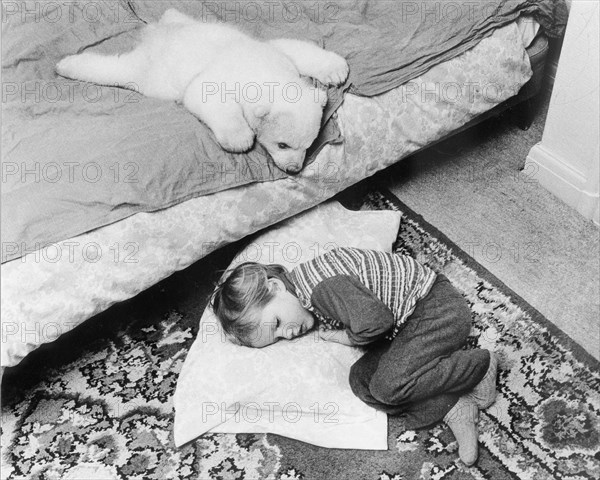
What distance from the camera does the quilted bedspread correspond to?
1.54m

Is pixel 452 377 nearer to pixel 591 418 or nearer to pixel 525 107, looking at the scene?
pixel 591 418

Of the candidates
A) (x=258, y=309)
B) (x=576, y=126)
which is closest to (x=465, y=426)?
(x=258, y=309)

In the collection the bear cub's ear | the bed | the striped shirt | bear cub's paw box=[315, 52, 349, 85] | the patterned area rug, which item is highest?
bear cub's paw box=[315, 52, 349, 85]

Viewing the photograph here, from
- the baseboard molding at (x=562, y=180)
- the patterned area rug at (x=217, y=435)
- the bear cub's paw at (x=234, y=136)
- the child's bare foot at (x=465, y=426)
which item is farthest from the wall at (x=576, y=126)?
the bear cub's paw at (x=234, y=136)

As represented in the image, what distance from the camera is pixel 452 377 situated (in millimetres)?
1546

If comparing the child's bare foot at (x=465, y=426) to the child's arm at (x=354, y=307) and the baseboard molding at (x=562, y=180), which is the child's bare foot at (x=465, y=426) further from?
the baseboard molding at (x=562, y=180)

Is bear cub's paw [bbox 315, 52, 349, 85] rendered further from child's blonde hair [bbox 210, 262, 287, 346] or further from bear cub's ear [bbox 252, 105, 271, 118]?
child's blonde hair [bbox 210, 262, 287, 346]

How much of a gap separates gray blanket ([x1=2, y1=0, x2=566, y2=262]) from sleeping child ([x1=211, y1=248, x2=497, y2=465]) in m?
0.28

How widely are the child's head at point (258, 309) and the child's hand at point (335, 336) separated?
0.17 feet

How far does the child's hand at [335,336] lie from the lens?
169 cm

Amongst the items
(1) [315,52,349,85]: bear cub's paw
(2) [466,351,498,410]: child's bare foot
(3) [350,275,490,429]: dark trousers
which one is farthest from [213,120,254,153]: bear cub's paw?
(2) [466,351,498,410]: child's bare foot

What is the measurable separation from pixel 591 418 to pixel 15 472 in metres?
1.37

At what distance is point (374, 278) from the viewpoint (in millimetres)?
1616

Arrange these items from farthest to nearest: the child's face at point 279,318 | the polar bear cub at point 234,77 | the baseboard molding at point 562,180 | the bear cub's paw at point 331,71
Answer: the baseboard molding at point 562,180
the bear cub's paw at point 331,71
the polar bear cub at point 234,77
the child's face at point 279,318
